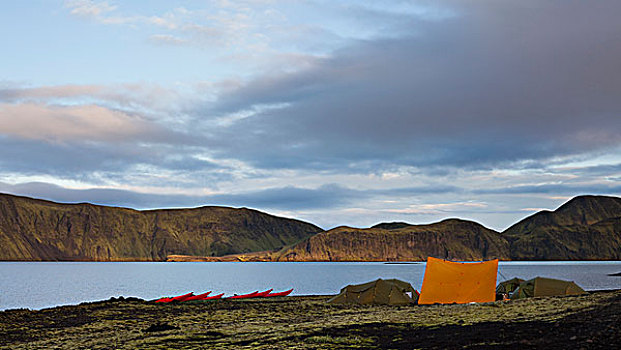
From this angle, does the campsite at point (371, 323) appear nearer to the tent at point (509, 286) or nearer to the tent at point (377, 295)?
the tent at point (377, 295)

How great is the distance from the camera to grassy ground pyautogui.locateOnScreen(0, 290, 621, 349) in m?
13.2

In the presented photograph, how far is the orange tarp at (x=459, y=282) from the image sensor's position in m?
29.5

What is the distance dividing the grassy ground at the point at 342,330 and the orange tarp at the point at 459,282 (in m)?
8.05

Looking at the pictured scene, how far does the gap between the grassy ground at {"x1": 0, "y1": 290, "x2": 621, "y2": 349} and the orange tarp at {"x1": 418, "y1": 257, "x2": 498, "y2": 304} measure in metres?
8.05

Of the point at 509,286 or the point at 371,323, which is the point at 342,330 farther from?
the point at 509,286

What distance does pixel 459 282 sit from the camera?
99.0 feet

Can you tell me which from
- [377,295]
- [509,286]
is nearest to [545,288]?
[509,286]

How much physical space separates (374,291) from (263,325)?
43.9 ft

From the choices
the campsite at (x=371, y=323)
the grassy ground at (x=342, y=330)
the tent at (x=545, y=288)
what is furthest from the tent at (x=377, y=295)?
the grassy ground at (x=342, y=330)

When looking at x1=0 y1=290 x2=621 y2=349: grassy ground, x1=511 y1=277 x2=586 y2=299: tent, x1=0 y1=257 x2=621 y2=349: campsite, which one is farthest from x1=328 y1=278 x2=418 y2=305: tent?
x1=0 y1=290 x2=621 y2=349: grassy ground

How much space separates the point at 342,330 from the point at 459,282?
46.2 feet

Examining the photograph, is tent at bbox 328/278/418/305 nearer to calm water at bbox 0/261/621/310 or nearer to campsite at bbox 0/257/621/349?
campsite at bbox 0/257/621/349

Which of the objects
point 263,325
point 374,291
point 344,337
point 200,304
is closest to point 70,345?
point 263,325

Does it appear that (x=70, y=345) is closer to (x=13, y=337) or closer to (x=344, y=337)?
(x=13, y=337)
